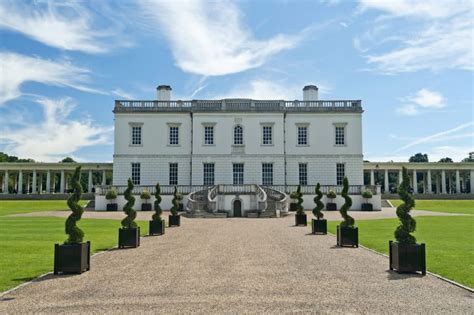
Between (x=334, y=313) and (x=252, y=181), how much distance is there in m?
35.1

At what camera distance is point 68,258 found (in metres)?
10.1

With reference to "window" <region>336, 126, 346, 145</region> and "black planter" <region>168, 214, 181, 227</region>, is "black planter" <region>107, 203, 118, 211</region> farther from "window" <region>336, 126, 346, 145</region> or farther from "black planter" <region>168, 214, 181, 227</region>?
"window" <region>336, 126, 346, 145</region>

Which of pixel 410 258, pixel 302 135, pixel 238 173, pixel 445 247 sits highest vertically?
pixel 302 135

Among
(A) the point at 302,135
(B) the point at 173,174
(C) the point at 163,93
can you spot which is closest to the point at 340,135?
(A) the point at 302,135

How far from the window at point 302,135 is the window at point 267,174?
3754 mm

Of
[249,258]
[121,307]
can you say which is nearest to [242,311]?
[121,307]

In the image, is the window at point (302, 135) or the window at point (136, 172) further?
the window at point (302, 135)

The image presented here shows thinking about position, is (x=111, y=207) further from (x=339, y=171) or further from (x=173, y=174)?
(x=339, y=171)

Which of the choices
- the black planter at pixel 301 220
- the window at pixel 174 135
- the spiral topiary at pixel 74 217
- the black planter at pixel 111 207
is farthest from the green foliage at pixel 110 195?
the spiral topiary at pixel 74 217

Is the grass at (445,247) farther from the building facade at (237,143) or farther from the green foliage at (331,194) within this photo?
the building facade at (237,143)

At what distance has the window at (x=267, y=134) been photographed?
42.7 metres

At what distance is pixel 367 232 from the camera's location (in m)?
19.2

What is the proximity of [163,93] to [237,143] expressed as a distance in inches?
363

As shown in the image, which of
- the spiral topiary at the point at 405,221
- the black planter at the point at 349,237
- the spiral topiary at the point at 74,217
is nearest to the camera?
the spiral topiary at the point at 405,221
